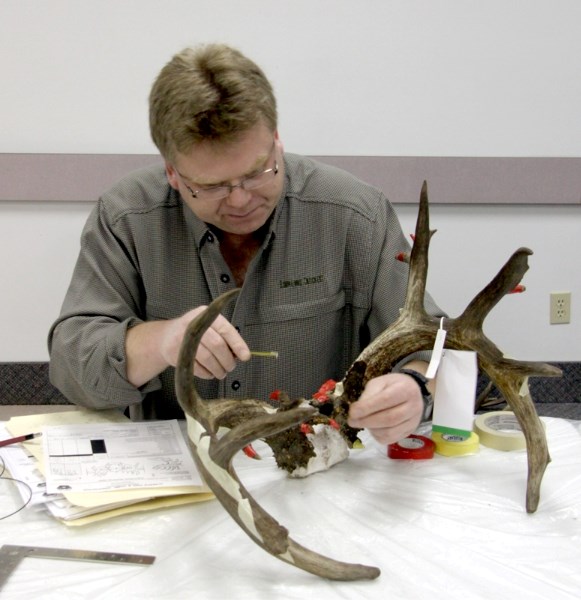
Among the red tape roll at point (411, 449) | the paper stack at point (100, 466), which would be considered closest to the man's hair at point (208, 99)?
the paper stack at point (100, 466)

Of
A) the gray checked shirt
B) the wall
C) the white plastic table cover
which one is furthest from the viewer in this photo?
the wall

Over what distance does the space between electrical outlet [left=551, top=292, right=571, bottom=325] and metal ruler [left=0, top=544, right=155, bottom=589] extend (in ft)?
7.61

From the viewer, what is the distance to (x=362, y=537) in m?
1.08

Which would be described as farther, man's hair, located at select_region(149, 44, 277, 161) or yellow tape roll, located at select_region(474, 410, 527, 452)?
yellow tape roll, located at select_region(474, 410, 527, 452)

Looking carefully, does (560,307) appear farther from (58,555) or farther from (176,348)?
(58,555)

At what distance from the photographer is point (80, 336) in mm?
1506

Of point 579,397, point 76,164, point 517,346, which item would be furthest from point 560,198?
point 76,164

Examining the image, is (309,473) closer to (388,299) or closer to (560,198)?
(388,299)

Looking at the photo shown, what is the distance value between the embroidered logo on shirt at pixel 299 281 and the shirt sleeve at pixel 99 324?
34 centimetres

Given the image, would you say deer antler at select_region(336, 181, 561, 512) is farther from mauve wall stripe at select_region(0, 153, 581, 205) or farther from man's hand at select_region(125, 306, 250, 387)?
mauve wall stripe at select_region(0, 153, 581, 205)

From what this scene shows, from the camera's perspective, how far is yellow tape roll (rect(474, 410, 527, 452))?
1365 millimetres

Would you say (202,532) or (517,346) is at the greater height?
(202,532)

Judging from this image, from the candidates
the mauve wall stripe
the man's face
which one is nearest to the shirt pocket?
the man's face

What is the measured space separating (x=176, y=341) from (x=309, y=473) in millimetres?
341
